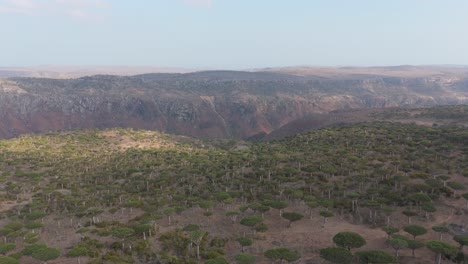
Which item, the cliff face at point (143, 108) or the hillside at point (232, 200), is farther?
the cliff face at point (143, 108)

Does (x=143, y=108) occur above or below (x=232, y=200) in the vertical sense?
above

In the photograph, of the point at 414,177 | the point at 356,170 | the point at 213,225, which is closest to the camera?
the point at 213,225

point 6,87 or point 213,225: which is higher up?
point 6,87

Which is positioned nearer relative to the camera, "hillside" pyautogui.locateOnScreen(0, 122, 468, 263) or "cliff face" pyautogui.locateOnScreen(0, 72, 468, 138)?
"hillside" pyautogui.locateOnScreen(0, 122, 468, 263)

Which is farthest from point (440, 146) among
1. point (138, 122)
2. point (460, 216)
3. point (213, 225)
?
point (138, 122)

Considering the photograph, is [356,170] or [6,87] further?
[6,87]

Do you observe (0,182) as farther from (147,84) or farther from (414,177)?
(147,84)

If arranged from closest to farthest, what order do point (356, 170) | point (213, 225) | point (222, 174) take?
1. point (213, 225)
2. point (356, 170)
3. point (222, 174)

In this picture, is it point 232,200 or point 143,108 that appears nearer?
point 232,200
